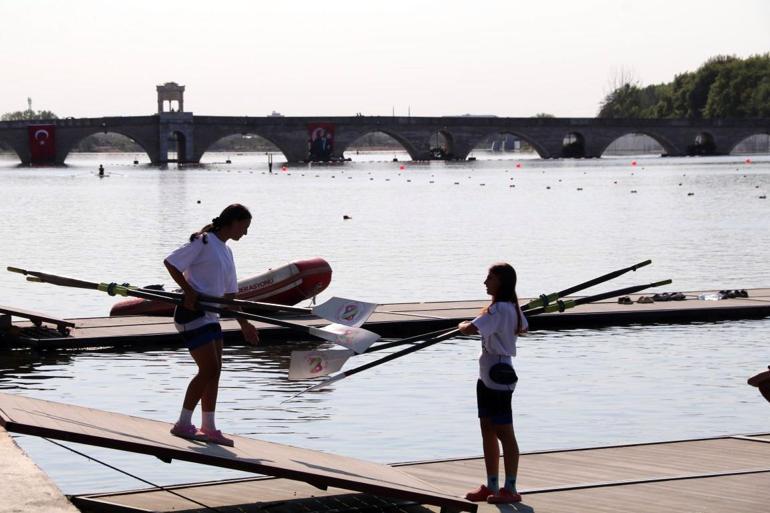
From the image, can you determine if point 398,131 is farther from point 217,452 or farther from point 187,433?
point 217,452

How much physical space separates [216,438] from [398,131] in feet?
482

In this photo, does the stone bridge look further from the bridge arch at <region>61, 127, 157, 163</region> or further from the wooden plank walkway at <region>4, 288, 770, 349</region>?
the wooden plank walkway at <region>4, 288, 770, 349</region>

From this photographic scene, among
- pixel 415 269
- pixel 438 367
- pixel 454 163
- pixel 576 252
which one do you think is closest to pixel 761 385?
pixel 438 367

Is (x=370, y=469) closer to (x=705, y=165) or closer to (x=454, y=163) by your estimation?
(x=705, y=165)

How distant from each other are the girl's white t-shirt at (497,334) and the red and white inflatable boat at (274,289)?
12955mm

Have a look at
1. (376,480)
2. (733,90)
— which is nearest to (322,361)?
(376,480)

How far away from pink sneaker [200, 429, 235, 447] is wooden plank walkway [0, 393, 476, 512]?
0.27 feet

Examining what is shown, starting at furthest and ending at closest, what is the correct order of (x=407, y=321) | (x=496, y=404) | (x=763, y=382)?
(x=407, y=321), (x=496, y=404), (x=763, y=382)

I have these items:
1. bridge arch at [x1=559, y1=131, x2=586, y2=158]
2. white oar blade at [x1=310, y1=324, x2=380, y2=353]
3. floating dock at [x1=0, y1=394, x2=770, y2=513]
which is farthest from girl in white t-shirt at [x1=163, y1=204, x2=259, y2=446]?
bridge arch at [x1=559, y1=131, x2=586, y2=158]

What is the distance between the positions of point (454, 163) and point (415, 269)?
134 m

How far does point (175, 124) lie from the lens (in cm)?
14788

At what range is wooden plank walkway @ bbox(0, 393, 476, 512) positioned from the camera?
916 centimetres

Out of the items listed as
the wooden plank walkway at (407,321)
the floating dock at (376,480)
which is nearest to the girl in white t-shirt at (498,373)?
the floating dock at (376,480)

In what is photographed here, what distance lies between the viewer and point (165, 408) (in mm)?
16109
